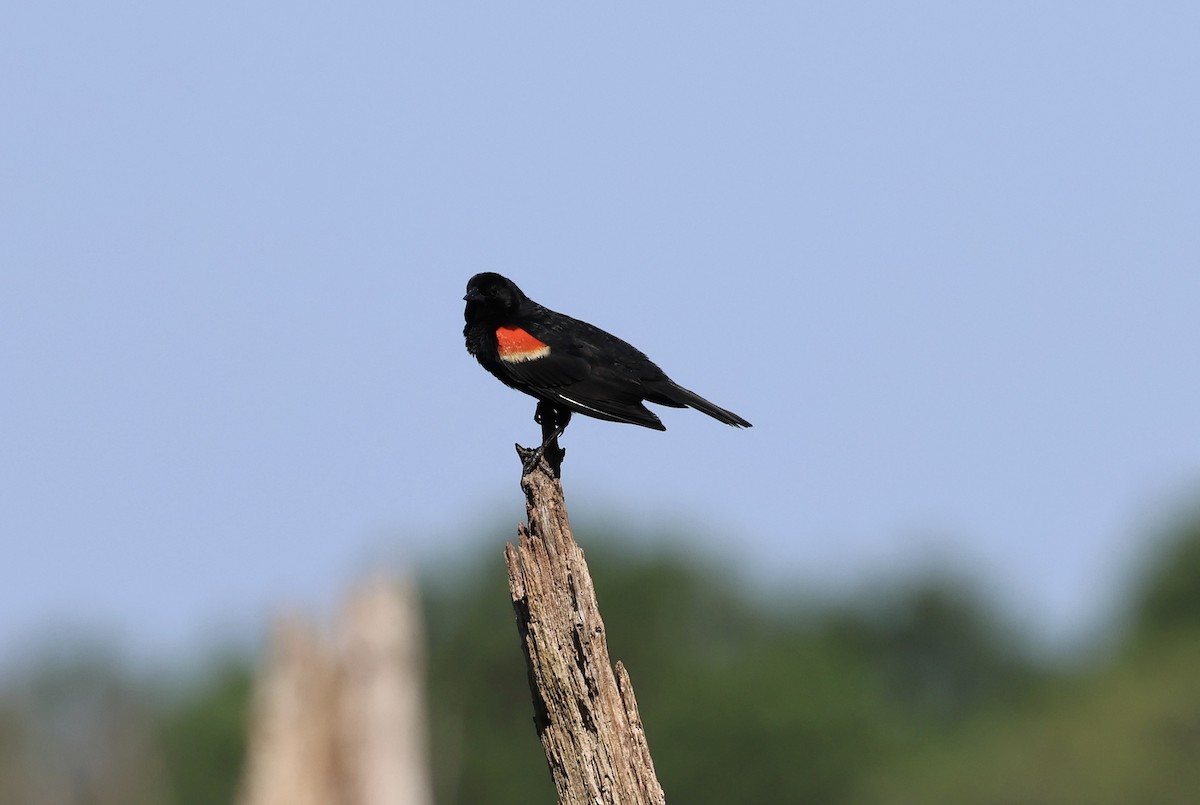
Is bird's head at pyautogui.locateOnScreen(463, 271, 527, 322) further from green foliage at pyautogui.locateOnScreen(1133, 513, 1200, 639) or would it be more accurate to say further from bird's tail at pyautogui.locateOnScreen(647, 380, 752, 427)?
green foliage at pyautogui.locateOnScreen(1133, 513, 1200, 639)

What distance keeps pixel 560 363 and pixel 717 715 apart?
54521 millimetres

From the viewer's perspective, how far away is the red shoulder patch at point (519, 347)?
10.5m

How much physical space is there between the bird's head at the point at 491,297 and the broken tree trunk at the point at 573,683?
2.71 meters

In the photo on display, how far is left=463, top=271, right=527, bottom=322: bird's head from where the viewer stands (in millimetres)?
10961

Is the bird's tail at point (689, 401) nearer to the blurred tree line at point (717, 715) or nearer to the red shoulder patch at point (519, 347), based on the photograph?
the red shoulder patch at point (519, 347)

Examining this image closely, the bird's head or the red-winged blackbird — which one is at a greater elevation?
the bird's head

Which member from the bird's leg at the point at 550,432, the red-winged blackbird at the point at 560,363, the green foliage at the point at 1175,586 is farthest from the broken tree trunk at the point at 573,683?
the green foliage at the point at 1175,586

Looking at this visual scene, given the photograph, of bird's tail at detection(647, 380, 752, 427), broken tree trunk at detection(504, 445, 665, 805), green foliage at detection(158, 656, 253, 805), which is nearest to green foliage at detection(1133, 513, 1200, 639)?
green foliage at detection(158, 656, 253, 805)

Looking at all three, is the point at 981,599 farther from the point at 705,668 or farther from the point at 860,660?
the point at 705,668

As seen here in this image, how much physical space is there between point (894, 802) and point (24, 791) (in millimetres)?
24949

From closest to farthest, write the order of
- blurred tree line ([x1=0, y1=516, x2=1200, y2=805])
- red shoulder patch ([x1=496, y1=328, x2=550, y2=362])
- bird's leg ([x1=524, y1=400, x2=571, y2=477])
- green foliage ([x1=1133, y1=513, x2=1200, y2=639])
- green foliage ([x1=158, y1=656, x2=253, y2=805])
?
bird's leg ([x1=524, y1=400, x2=571, y2=477])
red shoulder patch ([x1=496, y1=328, x2=550, y2=362])
blurred tree line ([x1=0, y1=516, x2=1200, y2=805])
green foliage ([x1=158, y1=656, x2=253, y2=805])
green foliage ([x1=1133, y1=513, x2=1200, y2=639])

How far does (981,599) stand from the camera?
263 feet

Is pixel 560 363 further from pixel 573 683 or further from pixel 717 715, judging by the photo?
pixel 717 715

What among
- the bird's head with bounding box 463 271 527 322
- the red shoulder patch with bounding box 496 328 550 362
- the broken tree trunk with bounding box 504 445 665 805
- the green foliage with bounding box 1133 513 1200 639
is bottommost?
the broken tree trunk with bounding box 504 445 665 805
